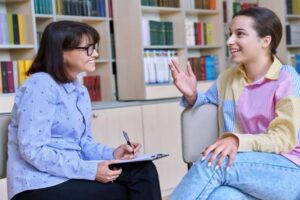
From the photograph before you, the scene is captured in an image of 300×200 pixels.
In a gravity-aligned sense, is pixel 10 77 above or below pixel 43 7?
below

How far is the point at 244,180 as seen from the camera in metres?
1.84

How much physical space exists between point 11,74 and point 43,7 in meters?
0.55

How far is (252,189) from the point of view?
73.2 inches

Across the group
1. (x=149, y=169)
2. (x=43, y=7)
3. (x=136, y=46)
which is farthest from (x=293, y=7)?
(x=149, y=169)

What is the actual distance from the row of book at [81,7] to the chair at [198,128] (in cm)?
182

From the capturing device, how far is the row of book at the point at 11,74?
341cm

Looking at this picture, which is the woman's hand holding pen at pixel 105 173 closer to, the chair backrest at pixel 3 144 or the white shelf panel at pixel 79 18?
A: the chair backrest at pixel 3 144

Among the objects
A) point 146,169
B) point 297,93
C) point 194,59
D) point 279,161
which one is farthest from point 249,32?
point 194,59

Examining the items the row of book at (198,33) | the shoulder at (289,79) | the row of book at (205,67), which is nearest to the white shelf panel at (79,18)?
the row of book at (198,33)

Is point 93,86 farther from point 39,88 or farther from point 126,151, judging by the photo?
point 39,88

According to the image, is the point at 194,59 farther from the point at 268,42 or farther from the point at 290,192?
the point at 290,192

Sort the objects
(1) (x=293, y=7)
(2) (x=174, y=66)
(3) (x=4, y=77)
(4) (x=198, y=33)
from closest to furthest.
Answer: (2) (x=174, y=66)
(3) (x=4, y=77)
(4) (x=198, y=33)
(1) (x=293, y=7)

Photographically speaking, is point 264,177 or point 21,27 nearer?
point 264,177

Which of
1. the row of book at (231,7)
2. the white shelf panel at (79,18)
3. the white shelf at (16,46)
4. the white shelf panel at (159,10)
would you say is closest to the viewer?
the white shelf at (16,46)
